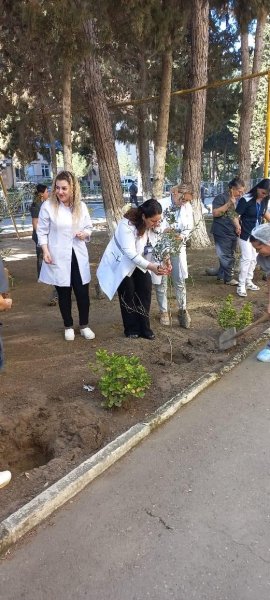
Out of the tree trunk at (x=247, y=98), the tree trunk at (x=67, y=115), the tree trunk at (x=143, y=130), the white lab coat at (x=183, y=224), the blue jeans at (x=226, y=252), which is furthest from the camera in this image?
the tree trunk at (x=143, y=130)

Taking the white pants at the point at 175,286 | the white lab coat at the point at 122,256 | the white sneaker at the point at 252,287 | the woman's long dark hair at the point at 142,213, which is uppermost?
the woman's long dark hair at the point at 142,213

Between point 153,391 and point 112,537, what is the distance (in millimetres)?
1656

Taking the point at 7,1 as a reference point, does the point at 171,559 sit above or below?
below

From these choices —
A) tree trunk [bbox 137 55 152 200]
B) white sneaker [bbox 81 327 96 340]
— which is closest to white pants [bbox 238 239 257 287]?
white sneaker [bbox 81 327 96 340]

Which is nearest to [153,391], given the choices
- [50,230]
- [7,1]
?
[50,230]

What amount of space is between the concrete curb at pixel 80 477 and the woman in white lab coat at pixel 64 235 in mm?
1702

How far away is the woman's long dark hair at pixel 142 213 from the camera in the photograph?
4519 millimetres

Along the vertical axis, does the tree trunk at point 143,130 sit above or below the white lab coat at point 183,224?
above

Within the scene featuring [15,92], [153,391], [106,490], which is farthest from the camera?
[15,92]

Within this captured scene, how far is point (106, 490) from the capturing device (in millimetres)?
2738

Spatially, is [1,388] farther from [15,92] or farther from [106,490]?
[15,92]

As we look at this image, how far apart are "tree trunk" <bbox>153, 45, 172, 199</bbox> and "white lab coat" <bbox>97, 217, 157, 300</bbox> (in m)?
4.66

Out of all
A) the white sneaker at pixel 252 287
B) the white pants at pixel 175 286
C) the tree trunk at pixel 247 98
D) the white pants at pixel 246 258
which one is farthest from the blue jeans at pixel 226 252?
the tree trunk at pixel 247 98

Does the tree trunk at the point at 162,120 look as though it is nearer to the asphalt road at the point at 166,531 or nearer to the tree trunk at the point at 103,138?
the tree trunk at the point at 103,138
